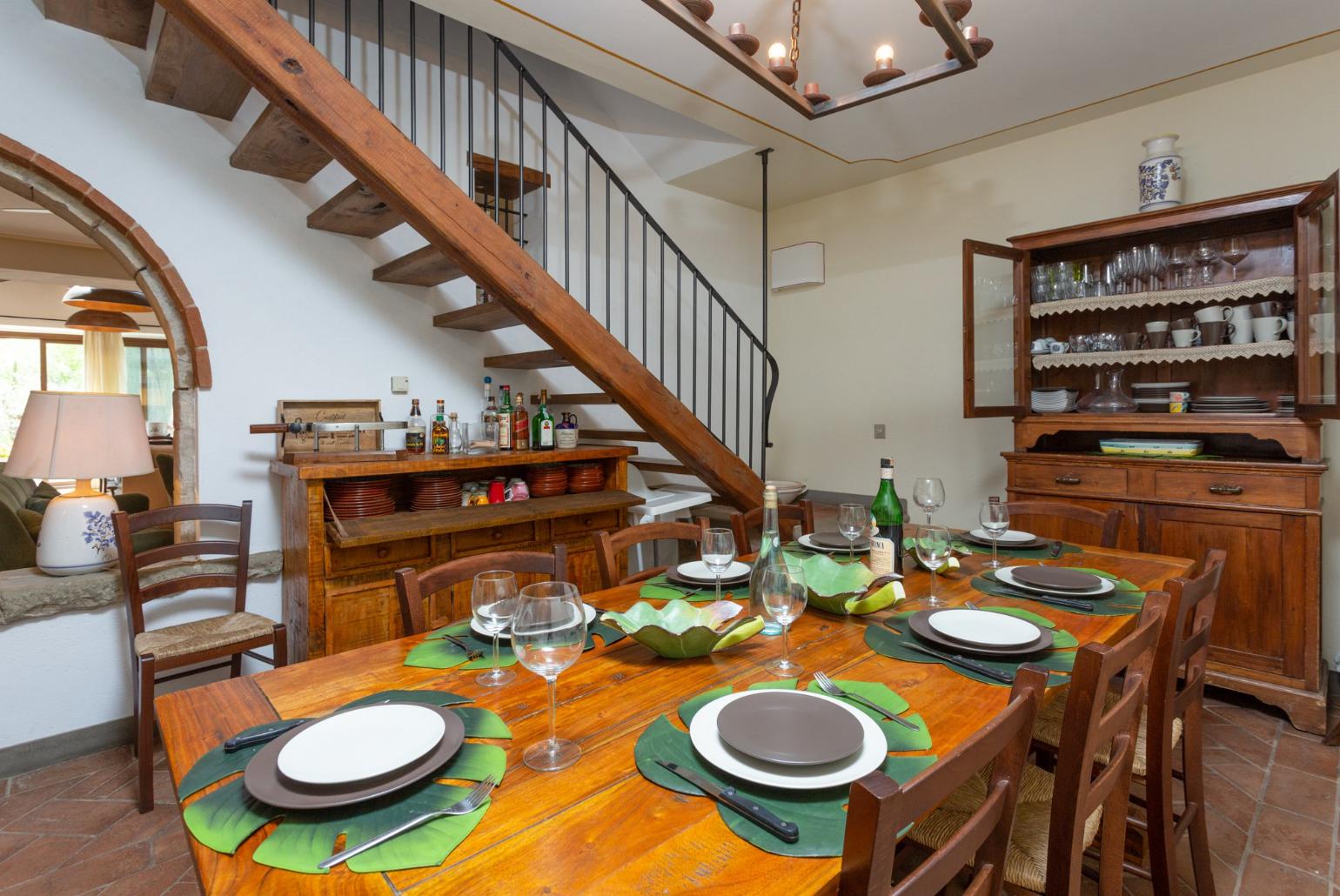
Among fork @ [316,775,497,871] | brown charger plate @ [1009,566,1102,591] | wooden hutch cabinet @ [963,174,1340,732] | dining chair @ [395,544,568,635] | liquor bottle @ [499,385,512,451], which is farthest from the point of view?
liquor bottle @ [499,385,512,451]

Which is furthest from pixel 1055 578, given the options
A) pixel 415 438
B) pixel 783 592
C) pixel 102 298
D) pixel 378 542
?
pixel 102 298

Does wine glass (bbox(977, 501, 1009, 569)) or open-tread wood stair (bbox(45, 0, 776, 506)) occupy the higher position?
open-tread wood stair (bbox(45, 0, 776, 506))

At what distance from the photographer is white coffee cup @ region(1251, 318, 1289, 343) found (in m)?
2.66

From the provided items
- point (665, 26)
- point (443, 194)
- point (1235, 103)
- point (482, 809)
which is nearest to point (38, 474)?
point (443, 194)

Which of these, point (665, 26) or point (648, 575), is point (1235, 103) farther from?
point (648, 575)

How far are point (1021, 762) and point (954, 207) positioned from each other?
379 cm

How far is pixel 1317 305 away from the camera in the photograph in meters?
2.49

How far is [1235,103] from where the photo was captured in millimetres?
3004

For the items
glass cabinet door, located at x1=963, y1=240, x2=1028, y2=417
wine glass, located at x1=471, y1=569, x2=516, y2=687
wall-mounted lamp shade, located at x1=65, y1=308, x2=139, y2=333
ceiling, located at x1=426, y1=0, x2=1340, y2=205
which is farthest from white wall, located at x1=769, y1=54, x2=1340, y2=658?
wall-mounted lamp shade, located at x1=65, y1=308, x2=139, y2=333

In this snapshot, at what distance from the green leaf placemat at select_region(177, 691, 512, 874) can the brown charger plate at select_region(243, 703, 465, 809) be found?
0.02m

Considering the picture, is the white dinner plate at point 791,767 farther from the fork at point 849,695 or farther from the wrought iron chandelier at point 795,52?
the wrought iron chandelier at point 795,52

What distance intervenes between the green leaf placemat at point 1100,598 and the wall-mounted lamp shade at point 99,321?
7.62 m

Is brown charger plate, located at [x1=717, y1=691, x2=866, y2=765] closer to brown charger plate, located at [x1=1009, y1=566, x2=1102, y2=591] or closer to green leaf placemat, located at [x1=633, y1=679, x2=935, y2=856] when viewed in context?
green leaf placemat, located at [x1=633, y1=679, x2=935, y2=856]

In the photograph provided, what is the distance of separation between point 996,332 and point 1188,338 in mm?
758
